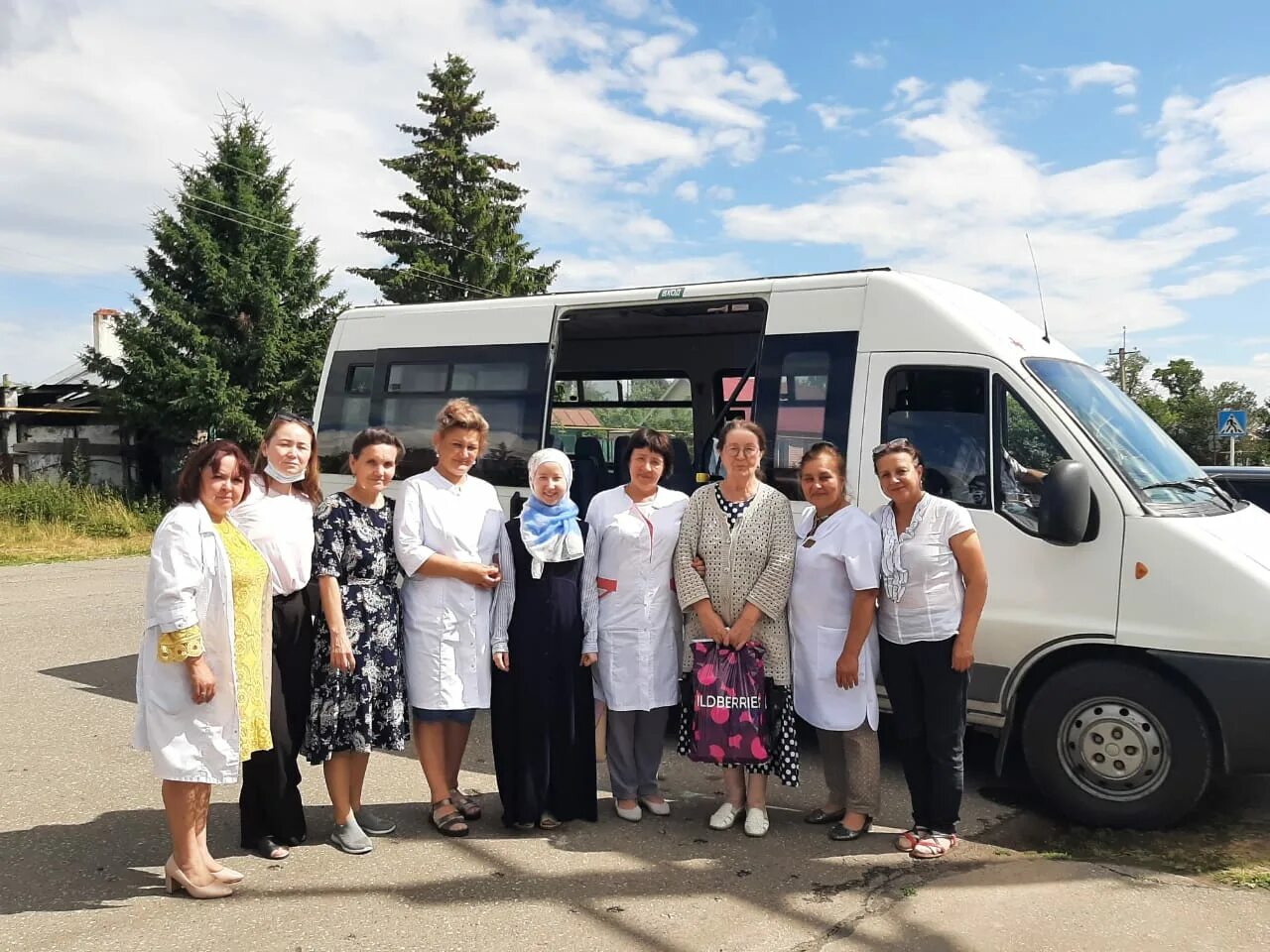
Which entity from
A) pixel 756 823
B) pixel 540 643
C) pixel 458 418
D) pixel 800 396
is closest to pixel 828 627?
pixel 756 823

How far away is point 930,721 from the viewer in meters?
4.32

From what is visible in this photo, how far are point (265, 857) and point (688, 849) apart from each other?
70.4 inches

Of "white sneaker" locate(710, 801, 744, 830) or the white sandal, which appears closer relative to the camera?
the white sandal

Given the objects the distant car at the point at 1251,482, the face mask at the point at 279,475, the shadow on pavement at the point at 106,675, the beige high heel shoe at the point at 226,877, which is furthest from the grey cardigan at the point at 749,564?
the shadow on pavement at the point at 106,675

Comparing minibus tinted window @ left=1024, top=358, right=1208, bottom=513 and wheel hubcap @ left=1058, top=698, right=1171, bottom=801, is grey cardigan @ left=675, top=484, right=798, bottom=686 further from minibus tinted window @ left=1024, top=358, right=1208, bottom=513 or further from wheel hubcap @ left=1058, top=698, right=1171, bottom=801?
minibus tinted window @ left=1024, top=358, right=1208, bottom=513

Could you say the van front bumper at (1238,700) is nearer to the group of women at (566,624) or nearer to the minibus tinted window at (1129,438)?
the minibus tinted window at (1129,438)

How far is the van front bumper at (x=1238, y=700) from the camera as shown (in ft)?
14.1

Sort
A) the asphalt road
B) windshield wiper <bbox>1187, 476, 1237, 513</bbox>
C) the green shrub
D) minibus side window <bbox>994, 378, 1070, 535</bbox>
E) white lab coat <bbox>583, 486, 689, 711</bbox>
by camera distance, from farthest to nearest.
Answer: the green shrub < windshield wiper <bbox>1187, 476, 1237, 513</bbox> < minibus side window <bbox>994, 378, 1070, 535</bbox> < white lab coat <bbox>583, 486, 689, 711</bbox> < the asphalt road

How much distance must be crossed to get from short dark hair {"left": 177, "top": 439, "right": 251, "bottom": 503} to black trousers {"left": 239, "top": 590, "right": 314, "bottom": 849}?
1.96 feet

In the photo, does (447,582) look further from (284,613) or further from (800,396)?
(800,396)

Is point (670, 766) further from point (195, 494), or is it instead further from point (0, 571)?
point (0, 571)

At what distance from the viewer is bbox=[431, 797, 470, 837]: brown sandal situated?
454 cm

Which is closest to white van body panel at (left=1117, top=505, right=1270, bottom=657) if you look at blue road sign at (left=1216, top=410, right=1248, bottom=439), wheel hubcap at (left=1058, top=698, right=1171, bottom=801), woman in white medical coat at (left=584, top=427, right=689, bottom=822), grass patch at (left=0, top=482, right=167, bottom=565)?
wheel hubcap at (left=1058, top=698, right=1171, bottom=801)

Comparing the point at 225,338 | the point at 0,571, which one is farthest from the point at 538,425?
the point at 225,338
